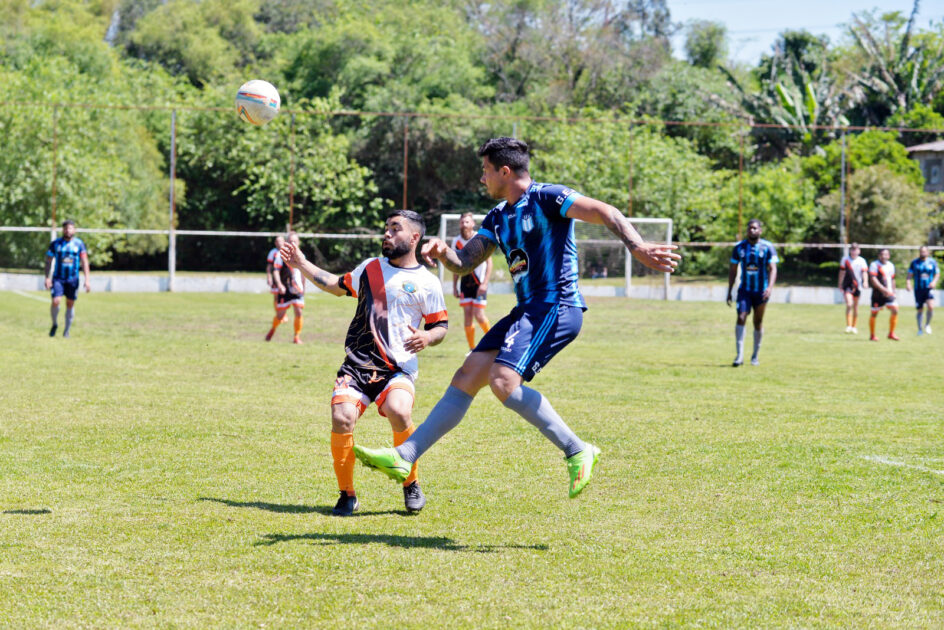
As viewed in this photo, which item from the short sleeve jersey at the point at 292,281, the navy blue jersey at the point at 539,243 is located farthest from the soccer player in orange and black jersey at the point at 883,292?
the navy blue jersey at the point at 539,243

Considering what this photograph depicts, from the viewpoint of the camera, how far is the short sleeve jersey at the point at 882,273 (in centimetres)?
2356

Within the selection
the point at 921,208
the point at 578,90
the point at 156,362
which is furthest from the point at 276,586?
the point at 578,90

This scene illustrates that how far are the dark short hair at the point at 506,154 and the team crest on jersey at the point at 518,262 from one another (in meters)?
0.44

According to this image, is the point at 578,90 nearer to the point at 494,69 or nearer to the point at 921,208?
the point at 494,69

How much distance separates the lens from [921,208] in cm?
4188

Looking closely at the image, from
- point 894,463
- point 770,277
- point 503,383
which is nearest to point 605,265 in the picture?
point 770,277

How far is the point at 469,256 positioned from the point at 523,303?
1.30 ft

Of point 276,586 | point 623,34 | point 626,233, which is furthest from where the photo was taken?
point 623,34

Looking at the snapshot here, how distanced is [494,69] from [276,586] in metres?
Answer: 55.7

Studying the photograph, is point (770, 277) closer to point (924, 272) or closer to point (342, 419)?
point (342, 419)

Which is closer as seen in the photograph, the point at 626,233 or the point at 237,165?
the point at 626,233

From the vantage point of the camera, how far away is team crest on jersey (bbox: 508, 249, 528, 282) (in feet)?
19.4

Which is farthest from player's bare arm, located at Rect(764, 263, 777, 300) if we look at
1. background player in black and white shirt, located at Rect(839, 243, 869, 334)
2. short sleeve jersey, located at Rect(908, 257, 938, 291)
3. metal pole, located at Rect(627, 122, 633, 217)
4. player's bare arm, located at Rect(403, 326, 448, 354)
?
metal pole, located at Rect(627, 122, 633, 217)

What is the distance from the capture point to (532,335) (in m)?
5.80
